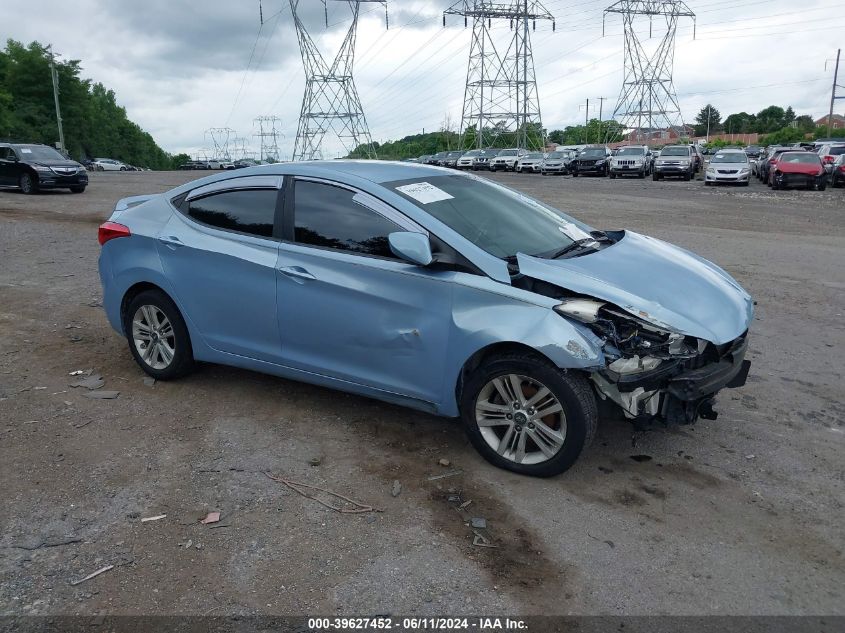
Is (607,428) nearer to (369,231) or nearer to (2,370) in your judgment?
(369,231)

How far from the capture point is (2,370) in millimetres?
5664

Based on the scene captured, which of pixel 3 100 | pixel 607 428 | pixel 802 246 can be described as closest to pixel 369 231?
pixel 607 428

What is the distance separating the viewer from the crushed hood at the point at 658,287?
3.76 meters

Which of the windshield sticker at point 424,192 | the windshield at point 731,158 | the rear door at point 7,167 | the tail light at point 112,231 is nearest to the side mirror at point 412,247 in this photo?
the windshield sticker at point 424,192

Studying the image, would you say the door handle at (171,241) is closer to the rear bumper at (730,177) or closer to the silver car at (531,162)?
the rear bumper at (730,177)

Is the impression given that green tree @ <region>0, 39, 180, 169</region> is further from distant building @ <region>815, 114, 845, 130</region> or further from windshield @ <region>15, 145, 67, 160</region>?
distant building @ <region>815, 114, 845, 130</region>

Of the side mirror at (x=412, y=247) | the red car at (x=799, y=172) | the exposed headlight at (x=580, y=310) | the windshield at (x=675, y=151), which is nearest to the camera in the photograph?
the exposed headlight at (x=580, y=310)

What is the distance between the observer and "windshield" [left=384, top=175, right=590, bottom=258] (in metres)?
4.25

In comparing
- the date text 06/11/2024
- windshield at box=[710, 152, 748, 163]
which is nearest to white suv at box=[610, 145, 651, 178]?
windshield at box=[710, 152, 748, 163]

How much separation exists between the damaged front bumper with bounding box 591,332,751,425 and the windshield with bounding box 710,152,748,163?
93.7 feet

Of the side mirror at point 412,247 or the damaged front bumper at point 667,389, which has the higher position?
the side mirror at point 412,247

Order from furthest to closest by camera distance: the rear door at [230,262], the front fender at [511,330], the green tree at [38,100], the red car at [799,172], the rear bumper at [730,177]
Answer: the green tree at [38,100] → the rear bumper at [730,177] → the red car at [799,172] → the rear door at [230,262] → the front fender at [511,330]

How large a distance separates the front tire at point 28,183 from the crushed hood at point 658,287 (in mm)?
22176

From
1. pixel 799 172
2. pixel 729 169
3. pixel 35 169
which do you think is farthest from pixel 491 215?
pixel 729 169
